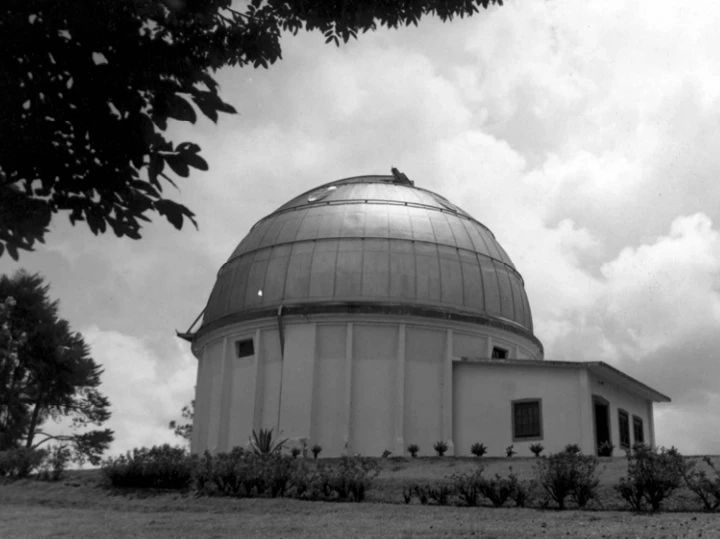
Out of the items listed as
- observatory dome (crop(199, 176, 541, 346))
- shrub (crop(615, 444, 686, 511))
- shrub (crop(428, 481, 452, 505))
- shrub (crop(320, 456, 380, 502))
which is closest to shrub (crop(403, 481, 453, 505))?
shrub (crop(428, 481, 452, 505))

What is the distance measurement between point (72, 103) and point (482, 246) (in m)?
28.4

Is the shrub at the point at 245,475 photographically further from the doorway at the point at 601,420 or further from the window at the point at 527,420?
the doorway at the point at 601,420

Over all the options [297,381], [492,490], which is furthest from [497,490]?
[297,381]

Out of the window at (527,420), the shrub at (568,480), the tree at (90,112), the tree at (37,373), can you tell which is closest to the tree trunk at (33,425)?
the tree at (37,373)

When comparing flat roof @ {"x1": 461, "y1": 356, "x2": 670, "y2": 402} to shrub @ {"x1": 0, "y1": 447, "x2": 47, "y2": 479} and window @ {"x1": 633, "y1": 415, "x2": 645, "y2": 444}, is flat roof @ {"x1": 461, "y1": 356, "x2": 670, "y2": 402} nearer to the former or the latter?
window @ {"x1": 633, "y1": 415, "x2": 645, "y2": 444}

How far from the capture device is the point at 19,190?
5.01m

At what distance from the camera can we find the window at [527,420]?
28.0 meters

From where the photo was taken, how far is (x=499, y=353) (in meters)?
A: 31.8

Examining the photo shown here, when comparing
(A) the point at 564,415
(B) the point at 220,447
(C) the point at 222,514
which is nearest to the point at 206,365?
(B) the point at 220,447

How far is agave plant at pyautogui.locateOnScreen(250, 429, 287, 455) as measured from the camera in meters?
27.2

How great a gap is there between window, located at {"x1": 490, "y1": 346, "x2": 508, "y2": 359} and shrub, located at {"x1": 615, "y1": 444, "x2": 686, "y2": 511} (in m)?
15.4

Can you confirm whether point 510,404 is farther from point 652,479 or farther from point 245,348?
point 652,479

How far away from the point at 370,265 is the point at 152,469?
11.8 m

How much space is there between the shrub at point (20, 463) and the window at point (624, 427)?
56.5 feet
